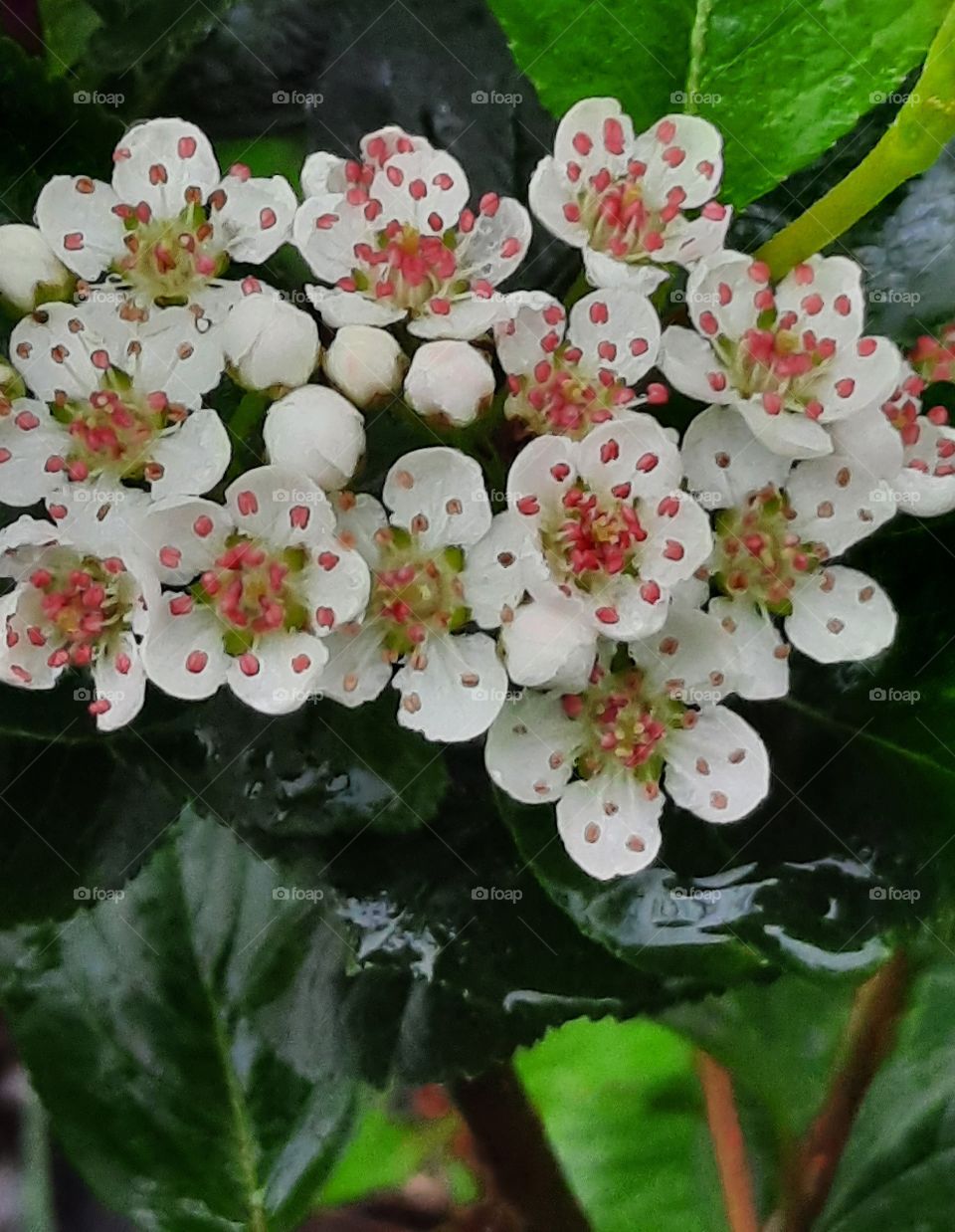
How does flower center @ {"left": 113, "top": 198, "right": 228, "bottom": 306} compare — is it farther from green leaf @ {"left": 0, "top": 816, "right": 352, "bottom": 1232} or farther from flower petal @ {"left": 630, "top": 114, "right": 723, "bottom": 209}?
green leaf @ {"left": 0, "top": 816, "right": 352, "bottom": 1232}

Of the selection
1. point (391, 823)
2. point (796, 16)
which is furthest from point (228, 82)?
point (391, 823)

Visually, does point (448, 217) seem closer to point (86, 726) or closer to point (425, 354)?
point (425, 354)

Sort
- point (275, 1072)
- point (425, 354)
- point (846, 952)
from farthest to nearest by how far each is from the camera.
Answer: point (275, 1072) → point (846, 952) → point (425, 354)

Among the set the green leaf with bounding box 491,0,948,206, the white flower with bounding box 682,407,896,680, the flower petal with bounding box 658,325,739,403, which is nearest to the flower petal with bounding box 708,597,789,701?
the white flower with bounding box 682,407,896,680

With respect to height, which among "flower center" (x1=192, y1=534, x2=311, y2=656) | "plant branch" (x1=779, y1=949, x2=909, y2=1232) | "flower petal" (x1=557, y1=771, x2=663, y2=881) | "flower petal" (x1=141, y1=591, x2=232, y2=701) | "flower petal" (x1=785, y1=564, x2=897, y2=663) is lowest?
"plant branch" (x1=779, y1=949, x2=909, y2=1232)

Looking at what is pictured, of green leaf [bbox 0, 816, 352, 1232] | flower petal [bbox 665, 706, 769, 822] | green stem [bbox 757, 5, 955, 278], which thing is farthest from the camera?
green leaf [bbox 0, 816, 352, 1232]

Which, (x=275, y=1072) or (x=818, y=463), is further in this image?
(x=275, y=1072)

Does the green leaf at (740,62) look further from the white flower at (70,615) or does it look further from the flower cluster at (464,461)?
the white flower at (70,615)
